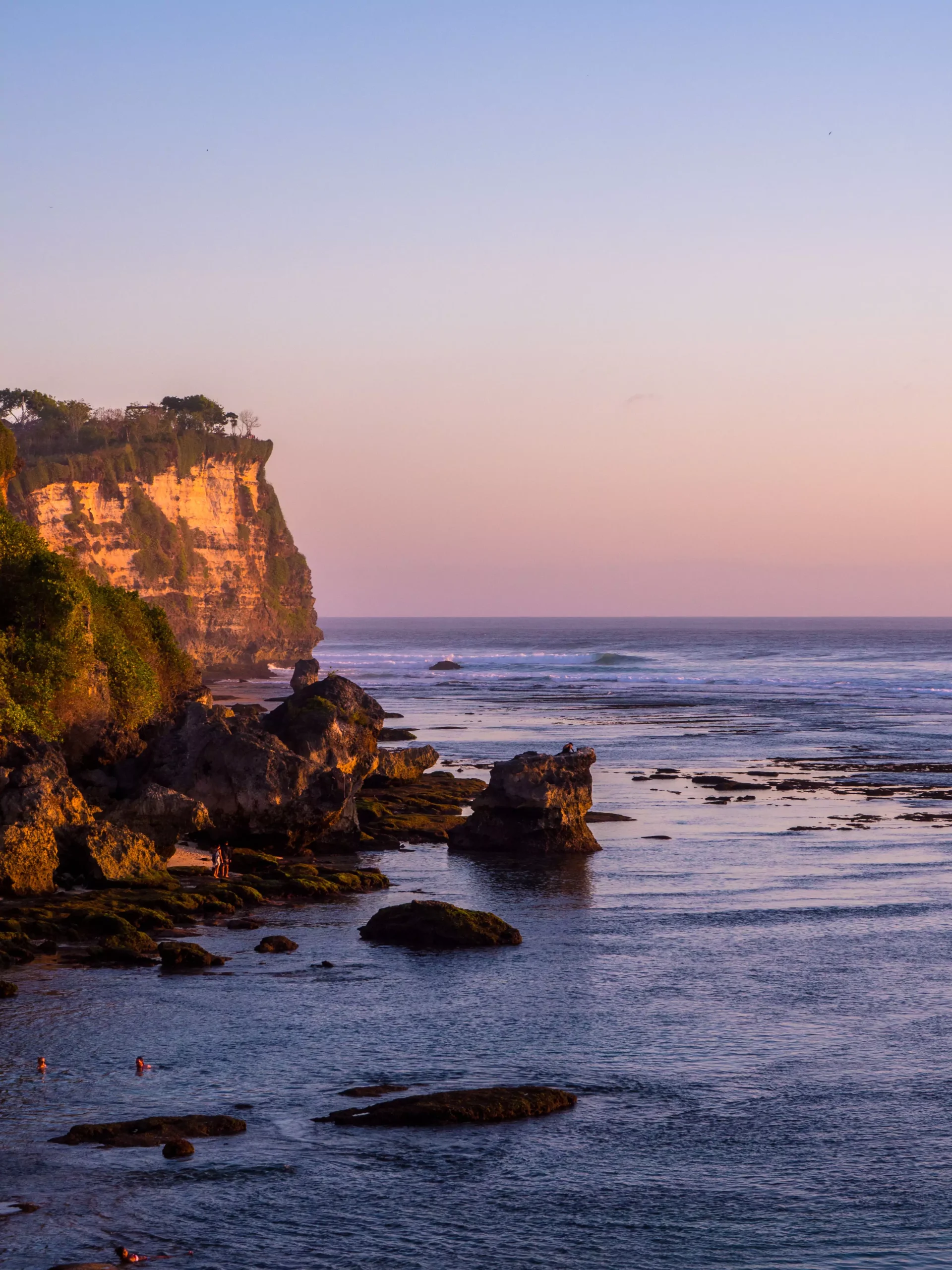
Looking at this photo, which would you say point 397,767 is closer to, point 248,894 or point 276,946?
point 248,894

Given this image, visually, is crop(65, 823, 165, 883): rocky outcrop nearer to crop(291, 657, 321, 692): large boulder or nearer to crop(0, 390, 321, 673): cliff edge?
crop(291, 657, 321, 692): large boulder

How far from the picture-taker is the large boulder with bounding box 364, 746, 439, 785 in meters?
59.0

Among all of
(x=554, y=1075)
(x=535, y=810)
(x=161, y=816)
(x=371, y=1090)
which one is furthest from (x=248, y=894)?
(x=554, y=1075)

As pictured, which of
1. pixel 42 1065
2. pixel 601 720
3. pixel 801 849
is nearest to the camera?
pixel 42 1065

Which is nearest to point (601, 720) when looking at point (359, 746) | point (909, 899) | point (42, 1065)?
point (359, 746)

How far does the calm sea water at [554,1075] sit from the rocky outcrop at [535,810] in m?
1.65

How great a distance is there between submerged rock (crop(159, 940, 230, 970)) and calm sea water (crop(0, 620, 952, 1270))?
0.56 metres

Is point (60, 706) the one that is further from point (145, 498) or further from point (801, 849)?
point (145, 498)

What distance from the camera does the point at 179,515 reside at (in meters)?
154

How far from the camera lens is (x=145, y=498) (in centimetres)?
14362

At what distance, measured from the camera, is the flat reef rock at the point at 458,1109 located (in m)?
19.8

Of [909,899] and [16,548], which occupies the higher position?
[16,548]

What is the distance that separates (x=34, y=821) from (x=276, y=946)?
8493 millimetres

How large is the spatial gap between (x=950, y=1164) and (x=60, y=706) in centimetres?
3474
